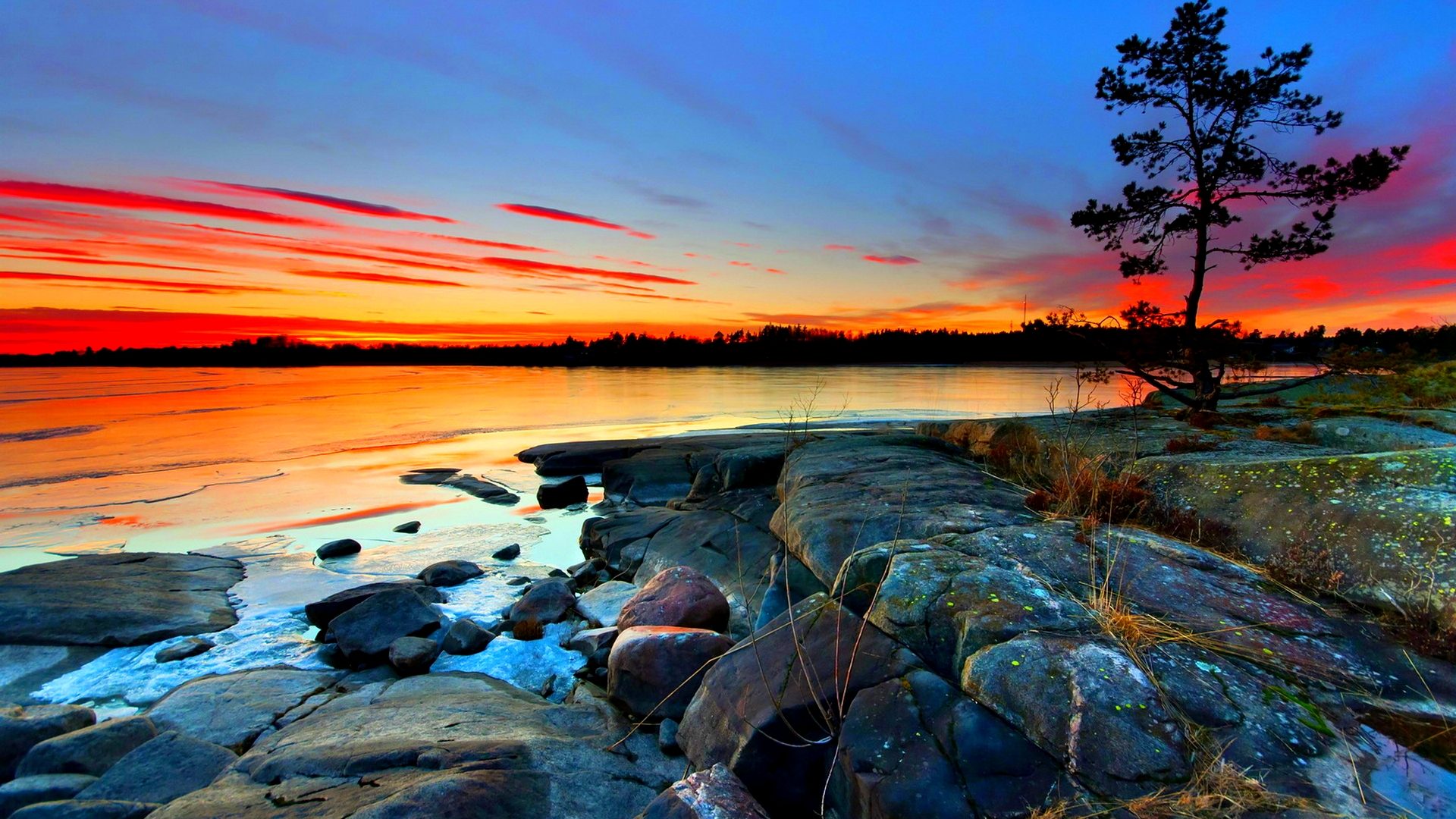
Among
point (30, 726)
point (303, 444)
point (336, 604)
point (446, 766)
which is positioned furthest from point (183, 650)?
point (303, 444)

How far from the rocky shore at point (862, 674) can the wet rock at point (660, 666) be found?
0.10ft

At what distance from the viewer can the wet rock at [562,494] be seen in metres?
14.4

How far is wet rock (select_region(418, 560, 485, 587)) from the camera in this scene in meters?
9.02

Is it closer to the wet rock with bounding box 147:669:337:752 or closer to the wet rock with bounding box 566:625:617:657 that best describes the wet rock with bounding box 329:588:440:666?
the wet rock with bounding box 147:669:337:752

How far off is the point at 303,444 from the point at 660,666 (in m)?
23.9

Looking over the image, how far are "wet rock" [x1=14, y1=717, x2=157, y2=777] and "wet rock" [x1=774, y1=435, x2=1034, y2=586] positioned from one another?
5.13m

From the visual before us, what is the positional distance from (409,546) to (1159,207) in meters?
13.4

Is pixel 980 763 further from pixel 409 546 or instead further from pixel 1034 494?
pixel 409 546

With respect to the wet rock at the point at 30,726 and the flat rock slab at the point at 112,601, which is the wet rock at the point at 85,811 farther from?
the flat rock slab at the point at 112,601

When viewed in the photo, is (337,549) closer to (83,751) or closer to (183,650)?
(183,650)

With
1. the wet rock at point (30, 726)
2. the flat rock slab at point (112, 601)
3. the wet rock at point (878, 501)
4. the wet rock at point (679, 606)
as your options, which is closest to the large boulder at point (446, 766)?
the wet rock at point (679, 606)

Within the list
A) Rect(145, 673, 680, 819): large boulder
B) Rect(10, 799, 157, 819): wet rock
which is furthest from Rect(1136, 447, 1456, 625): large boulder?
Rect(10, 799, 157, 819): wet rock

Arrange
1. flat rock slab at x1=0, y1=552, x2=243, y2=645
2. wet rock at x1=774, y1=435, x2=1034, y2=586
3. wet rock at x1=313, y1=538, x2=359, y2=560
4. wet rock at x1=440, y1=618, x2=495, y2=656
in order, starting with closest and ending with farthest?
1. wet rock at x1=774, y1=435, x2=1034, y2=586
2. wet rock at x1=440, y1=618, x2=495, y2=656
3. flat rock slab at x1=0, y1=552, x2=243, y2=645
4. wet rock at x1=313, y1=538, x2=359, y2=560

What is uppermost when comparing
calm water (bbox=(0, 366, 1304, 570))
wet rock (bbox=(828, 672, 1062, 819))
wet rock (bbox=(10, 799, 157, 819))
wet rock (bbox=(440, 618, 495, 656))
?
wet rock (bbox=(828, 672, 1062, 819))
